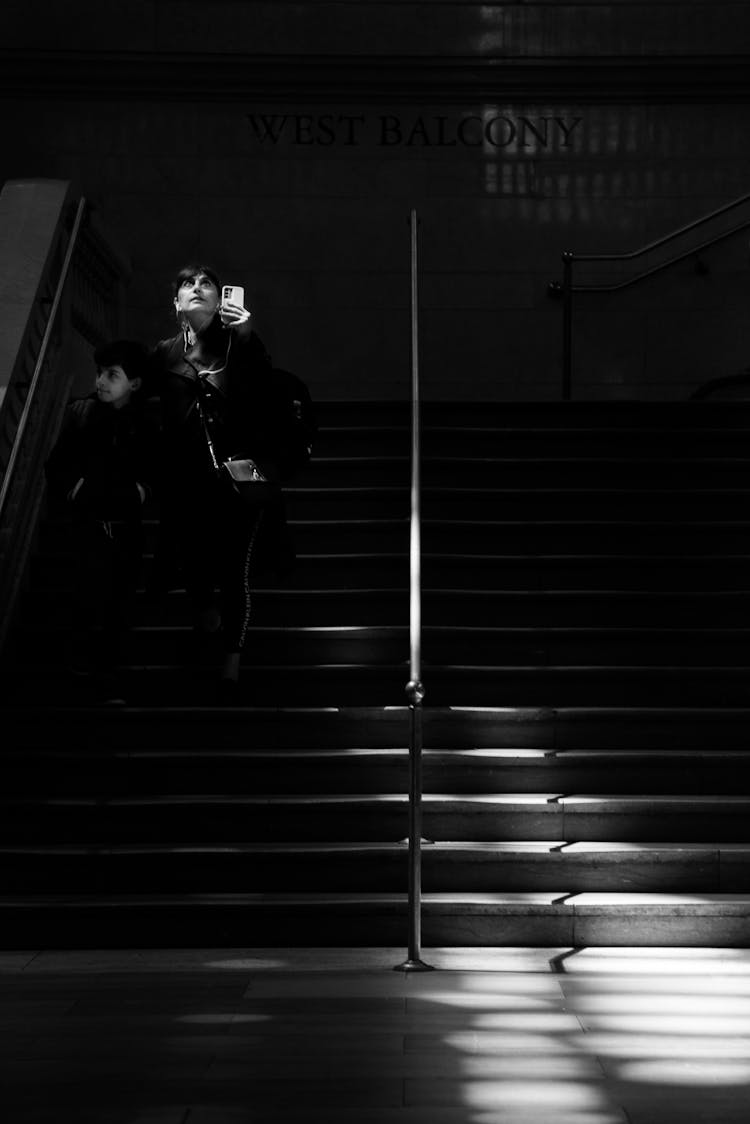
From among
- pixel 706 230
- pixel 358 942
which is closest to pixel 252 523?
pixel 358 942

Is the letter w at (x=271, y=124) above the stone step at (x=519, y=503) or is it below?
above

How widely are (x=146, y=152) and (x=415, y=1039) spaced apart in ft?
31.9

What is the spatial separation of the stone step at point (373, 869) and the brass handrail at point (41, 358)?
1.91 m

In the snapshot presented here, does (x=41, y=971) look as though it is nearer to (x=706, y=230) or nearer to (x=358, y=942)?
(x=358, y=942)

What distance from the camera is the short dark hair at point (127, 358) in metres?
7.28

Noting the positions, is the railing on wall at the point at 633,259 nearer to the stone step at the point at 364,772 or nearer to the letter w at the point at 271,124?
the letter w at the point at 271,124

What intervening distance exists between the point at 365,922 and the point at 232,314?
268cm

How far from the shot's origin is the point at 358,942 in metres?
5.83

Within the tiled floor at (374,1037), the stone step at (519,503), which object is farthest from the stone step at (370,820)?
the stone step at (519,503)

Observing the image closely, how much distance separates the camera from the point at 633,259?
42.5 ft

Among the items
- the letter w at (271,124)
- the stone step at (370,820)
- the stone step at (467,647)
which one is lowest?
the stone step at (370,820)

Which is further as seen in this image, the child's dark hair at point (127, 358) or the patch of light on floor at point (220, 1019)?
the child's dark hair at point (127, 358)

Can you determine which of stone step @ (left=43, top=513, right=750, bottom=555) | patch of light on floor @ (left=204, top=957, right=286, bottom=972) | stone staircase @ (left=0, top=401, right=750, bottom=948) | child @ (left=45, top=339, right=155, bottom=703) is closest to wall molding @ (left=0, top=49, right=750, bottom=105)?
stone staircase @ (left=0, top=401, right=750, bottom=948)

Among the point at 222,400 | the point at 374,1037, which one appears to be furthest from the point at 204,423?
the point at 374,1037
